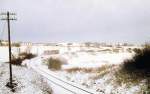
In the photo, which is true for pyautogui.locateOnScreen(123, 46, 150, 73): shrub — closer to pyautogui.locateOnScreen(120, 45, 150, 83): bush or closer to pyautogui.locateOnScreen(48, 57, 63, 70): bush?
pyautogui.locateOnScreen(120, 45, 150, 83): bush

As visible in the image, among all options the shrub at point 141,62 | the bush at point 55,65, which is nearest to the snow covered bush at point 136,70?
the shrub at point 141,62

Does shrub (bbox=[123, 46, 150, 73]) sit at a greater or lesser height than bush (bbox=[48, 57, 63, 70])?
→ greater

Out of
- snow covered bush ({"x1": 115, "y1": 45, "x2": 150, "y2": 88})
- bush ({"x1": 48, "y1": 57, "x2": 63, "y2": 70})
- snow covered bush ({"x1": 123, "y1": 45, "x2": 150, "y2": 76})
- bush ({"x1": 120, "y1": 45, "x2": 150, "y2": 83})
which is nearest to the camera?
snow covered bush ({"x1": 115, "y1": 45, "x2": 150, "y2": 88})

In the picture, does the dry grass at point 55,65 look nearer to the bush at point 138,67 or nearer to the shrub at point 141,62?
the bush at point 138,67

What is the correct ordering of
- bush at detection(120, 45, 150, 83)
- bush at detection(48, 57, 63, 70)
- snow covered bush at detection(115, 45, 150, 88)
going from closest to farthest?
snow covered bush at detection(115, 45, 150, 88) < bush at detection(120, 45, 150, 83) < bush at detection(48, 57, 63, 70)

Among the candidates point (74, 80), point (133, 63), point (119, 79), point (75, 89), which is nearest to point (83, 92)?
point (75, 89)

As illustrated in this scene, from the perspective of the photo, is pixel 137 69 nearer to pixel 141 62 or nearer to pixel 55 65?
pixel 141 62

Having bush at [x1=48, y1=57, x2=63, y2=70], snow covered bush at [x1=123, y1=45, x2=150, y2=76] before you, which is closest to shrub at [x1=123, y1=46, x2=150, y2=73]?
snow covered bush at [x1=123, y1=45, x2=150, y2=76]

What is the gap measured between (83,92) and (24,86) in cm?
713

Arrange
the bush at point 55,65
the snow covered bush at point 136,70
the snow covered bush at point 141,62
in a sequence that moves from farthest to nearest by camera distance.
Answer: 1. the bush at point 55,65
2. the snow covered bush at point 141,62
3. the snow covered bush at point 136,70

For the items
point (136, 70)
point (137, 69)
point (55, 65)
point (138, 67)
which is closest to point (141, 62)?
point (138, 67)

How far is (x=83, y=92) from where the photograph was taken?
2533 cm

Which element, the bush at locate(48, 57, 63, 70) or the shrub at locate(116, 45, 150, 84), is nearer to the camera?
the shrub at locate(116, 45, 150, 84)

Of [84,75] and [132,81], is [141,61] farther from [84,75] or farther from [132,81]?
[84,75]
